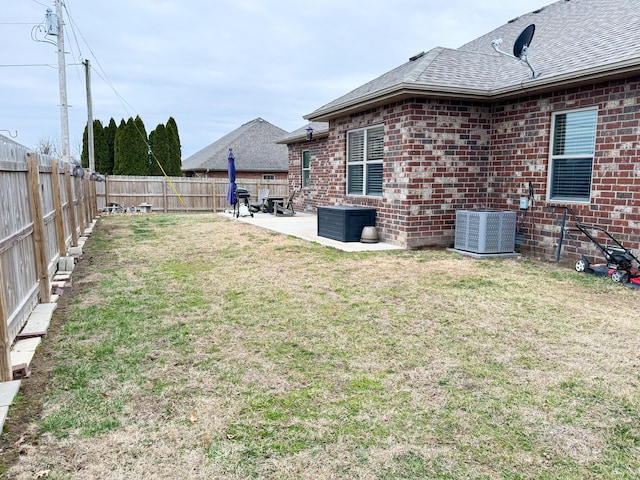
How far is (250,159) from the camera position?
28.8 m

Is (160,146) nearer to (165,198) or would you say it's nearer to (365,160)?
(165,198)

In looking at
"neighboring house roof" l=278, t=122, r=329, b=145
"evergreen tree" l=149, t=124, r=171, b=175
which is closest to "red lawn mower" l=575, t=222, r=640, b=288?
"neighboring house roof" l=278, t=122, r=329, b=145

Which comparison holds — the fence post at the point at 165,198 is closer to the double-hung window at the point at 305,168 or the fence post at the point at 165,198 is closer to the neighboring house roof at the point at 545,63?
the double-hung window at the point at 305,168

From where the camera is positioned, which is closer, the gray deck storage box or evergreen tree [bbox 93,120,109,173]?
the gray deck storage box

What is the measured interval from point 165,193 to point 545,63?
16788 millimetres

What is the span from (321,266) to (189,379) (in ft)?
13.0

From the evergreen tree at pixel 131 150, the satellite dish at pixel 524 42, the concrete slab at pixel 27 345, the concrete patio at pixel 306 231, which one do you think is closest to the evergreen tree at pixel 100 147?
the evergreen tree at pixel 131 150

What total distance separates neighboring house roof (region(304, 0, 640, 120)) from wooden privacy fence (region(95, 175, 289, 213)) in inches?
458

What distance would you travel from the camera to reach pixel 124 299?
16.6 ft

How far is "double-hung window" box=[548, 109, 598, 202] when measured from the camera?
6.87 meters

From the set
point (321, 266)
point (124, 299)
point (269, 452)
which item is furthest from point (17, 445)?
point (321, 266)

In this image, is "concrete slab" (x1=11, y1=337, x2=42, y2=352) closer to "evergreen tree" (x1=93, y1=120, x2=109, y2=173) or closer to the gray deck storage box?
the gray deck storage box

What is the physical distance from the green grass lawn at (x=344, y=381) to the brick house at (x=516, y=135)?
1.92m

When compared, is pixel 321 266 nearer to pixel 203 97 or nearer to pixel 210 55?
pixel 210 55
